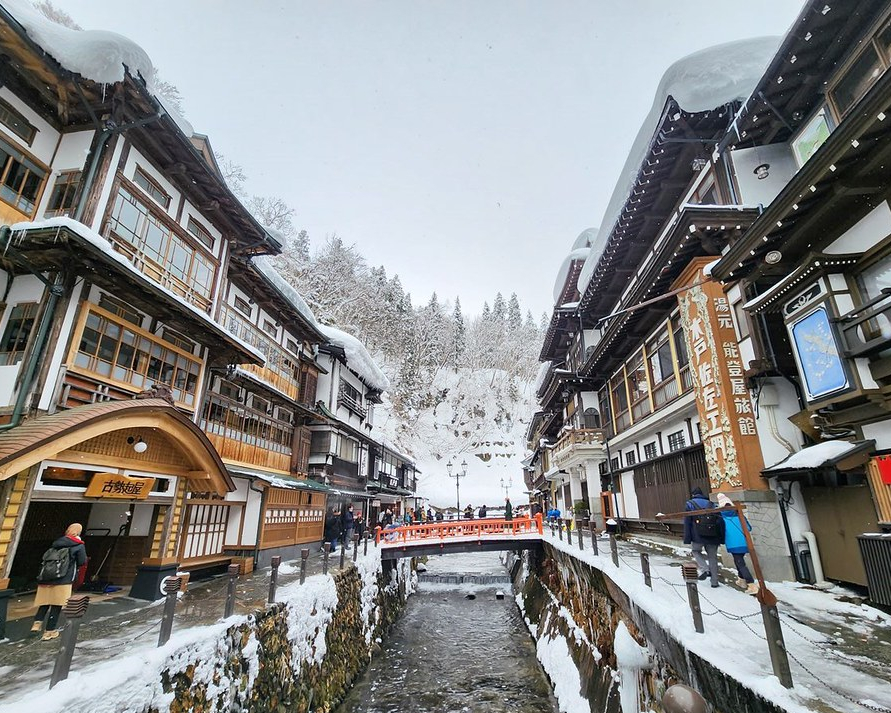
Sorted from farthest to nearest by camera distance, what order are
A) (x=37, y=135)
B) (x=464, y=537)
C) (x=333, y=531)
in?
(x=333, y=531) < (x=464, y=537) < (x=37, y=135)

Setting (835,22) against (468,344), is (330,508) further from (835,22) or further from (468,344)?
(468,344)

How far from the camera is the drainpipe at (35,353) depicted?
8.66 meters

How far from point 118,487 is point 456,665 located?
1249 centimetres

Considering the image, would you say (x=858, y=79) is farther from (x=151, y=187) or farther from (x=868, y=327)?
(x=151, y=187)

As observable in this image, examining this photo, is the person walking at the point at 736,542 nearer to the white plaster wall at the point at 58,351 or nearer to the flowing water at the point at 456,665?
the flowing water at the point at 456,665

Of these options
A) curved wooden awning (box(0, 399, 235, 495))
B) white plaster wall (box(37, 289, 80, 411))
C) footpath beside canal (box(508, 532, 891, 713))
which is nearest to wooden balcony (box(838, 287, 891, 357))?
footpath beside canal (box(508, 532, 891, 713))

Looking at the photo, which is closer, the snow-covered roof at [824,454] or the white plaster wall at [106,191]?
the snow-covered roof at [824,454]

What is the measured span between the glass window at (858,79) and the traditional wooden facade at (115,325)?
15.8 meters

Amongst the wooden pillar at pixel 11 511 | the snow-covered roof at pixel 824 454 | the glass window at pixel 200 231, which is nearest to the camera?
the snow-covered roof at pixel 824 454

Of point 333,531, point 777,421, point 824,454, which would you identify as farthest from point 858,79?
point 333,531

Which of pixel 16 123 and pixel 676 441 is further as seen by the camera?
pixel 676 441

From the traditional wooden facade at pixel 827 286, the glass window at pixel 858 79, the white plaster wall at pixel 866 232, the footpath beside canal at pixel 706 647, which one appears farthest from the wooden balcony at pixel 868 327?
the glass window at pixel 858 79

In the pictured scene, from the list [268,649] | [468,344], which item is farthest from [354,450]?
[468,344]

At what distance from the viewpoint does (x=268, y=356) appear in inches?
789
